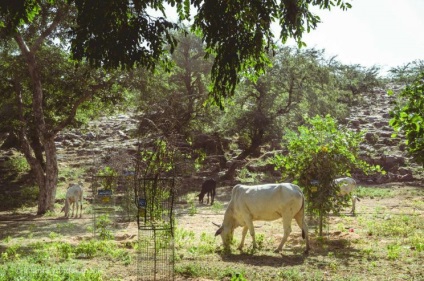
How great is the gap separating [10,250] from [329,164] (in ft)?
31.3

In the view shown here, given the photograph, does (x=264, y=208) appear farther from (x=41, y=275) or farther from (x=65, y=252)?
(x=41, y=275)

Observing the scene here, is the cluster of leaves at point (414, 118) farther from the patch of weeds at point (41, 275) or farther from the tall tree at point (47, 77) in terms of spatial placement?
the tall tree at point (47, 77)

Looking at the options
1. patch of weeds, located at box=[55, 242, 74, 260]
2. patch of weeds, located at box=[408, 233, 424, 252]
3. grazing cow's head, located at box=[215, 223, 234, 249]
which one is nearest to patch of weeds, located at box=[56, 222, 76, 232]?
patch of weeds, located at box=[55, 242, 74, 260]

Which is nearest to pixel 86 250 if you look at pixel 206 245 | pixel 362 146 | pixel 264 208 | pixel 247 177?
pixel 206 245

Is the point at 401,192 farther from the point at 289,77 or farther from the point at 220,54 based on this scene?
the point at 220,54

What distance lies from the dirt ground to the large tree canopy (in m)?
4.63

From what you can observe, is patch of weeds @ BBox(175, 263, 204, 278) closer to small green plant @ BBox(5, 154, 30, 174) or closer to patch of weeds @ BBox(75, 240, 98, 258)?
patch of weeds @ BBox(75, 240, 98, 258)

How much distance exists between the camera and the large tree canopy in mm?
7922

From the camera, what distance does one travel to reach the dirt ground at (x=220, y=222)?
36.3 ft

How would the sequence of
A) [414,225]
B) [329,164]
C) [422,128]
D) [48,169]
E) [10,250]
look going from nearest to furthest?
1. [422,128]
2. [10,250]
3. [329,164]
4. [414,225]
5. [48,169]

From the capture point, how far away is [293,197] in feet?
42.1

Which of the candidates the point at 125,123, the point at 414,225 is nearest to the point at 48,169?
the point at 414,225

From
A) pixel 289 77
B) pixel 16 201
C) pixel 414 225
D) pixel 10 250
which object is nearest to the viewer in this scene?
pixel 10 250

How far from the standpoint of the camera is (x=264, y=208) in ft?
43.1
